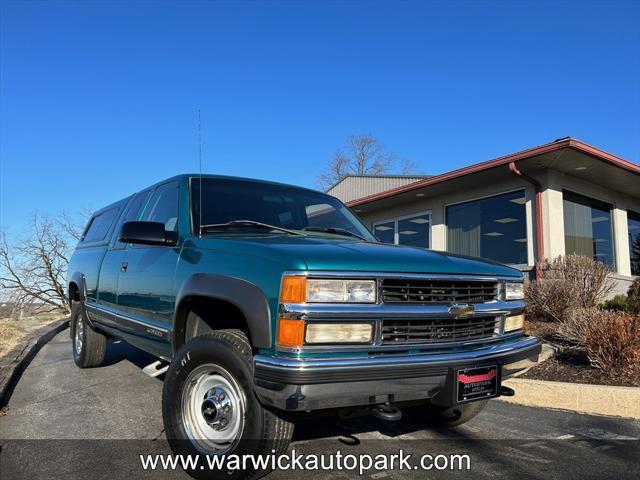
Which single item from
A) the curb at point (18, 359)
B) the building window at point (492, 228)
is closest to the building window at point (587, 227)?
the building window at point (492, 228)

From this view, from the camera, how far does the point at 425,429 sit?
419cm

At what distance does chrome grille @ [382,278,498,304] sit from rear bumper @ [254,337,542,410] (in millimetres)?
315

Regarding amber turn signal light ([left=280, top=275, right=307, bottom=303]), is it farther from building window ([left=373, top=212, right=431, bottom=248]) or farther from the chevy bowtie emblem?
building window ([left=373, top=212, right=431, bottom=248])

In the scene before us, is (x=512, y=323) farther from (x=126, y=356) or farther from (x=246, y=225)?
(x=126, y=356)

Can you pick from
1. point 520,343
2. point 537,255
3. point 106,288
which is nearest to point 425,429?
point 520,343

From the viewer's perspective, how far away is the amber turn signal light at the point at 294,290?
2.55 m

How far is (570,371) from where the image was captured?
557cm

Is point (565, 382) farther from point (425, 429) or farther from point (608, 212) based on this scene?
point (608, 212)

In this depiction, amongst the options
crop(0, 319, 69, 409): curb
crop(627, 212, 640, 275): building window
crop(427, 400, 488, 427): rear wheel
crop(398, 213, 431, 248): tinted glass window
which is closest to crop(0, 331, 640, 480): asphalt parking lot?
crop(427, 400, 488, 427): rear wheel

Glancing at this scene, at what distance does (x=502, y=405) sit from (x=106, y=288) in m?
4.19

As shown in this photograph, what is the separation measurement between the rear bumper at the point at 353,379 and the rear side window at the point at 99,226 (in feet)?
13.2

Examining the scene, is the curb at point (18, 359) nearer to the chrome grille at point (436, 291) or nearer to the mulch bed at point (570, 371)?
the chrome grille at point (436, 291)

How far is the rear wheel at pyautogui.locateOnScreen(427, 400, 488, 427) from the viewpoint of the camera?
403 centimetres

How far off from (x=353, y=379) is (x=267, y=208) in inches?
80.0
